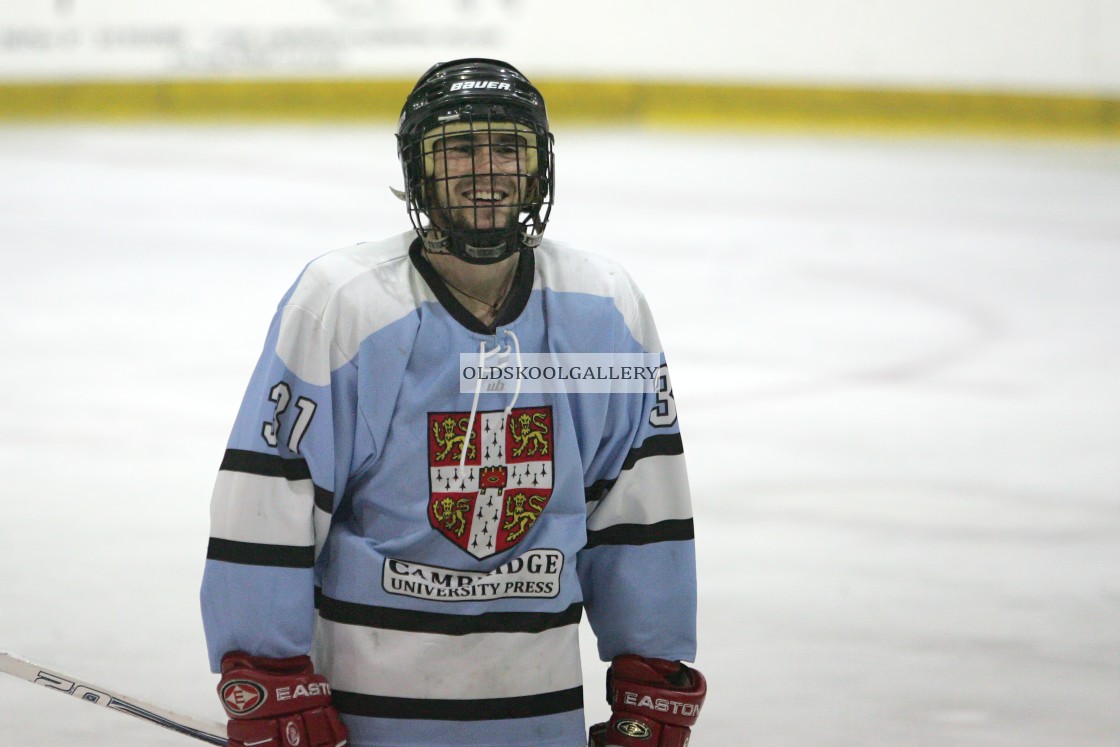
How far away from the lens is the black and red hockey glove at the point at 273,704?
3.58ft

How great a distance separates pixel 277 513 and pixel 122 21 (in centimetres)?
666

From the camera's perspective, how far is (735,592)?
7.35 feet

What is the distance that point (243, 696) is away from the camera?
3.59 feet

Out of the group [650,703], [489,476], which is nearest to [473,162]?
[489,476]

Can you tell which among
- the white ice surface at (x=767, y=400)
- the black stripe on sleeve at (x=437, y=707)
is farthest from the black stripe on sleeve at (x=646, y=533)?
the white ice surface at (x=767, y=400)

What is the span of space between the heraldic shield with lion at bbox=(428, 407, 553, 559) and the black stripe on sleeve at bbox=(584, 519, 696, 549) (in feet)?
0.30

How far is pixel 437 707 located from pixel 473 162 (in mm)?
440

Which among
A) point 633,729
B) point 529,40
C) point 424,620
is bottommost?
point 633,729

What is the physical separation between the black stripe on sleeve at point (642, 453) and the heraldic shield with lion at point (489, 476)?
3.0 inches

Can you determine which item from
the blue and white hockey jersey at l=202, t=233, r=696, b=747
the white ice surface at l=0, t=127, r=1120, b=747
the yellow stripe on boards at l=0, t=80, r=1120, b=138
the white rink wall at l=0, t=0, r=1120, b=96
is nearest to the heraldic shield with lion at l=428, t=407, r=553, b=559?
the blue and white hockey jersey at l=202, t=233, r=696, b=747

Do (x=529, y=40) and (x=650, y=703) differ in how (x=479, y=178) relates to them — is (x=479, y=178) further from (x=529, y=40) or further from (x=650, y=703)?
(x=529, y=40)

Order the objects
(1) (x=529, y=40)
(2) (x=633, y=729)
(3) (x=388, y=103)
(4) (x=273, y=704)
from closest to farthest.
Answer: (4) (x=273, y=704) < (2) (x=633, y=729) < (1) (x=529, y=40) < (3) (x=388, y=103)

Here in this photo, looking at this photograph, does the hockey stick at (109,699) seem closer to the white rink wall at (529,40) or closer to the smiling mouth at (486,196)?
the smiling mouth at (486,196)

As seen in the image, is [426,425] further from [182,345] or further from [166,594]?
[182,345]
